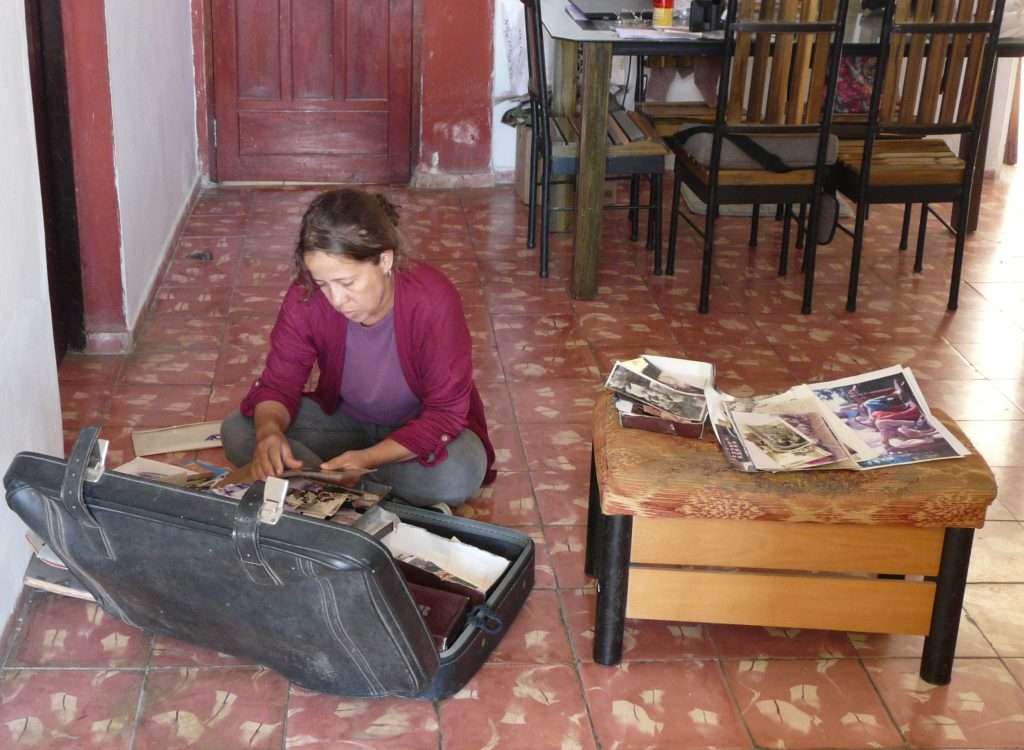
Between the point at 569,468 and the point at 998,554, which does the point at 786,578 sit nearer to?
the point at 998,554

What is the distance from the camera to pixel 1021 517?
3162 mm

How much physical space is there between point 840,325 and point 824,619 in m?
2.11

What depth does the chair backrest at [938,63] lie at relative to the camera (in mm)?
4152

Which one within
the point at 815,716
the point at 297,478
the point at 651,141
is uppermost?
the point at 651,141

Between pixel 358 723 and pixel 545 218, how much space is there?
8.74 feet

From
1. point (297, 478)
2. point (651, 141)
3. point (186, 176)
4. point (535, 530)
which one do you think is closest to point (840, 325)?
point (651, 141)

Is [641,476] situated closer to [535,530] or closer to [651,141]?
[535,530]

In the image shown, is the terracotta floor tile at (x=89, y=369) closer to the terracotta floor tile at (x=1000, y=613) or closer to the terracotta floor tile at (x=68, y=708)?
the terracotta floor tile at (x=68, y=708)

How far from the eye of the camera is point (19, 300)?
264 cm

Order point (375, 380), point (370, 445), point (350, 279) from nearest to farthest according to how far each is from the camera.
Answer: point (350, 279) → point (375, 380) → point (370, 445)

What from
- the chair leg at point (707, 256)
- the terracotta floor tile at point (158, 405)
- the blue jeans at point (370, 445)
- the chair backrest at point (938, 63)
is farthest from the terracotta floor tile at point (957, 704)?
the chair backrest at point (938, 63)

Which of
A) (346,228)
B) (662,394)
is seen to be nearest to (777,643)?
(662,394)

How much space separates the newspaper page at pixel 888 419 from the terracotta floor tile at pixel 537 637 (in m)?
0.70

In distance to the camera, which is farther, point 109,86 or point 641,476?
point 109,86
